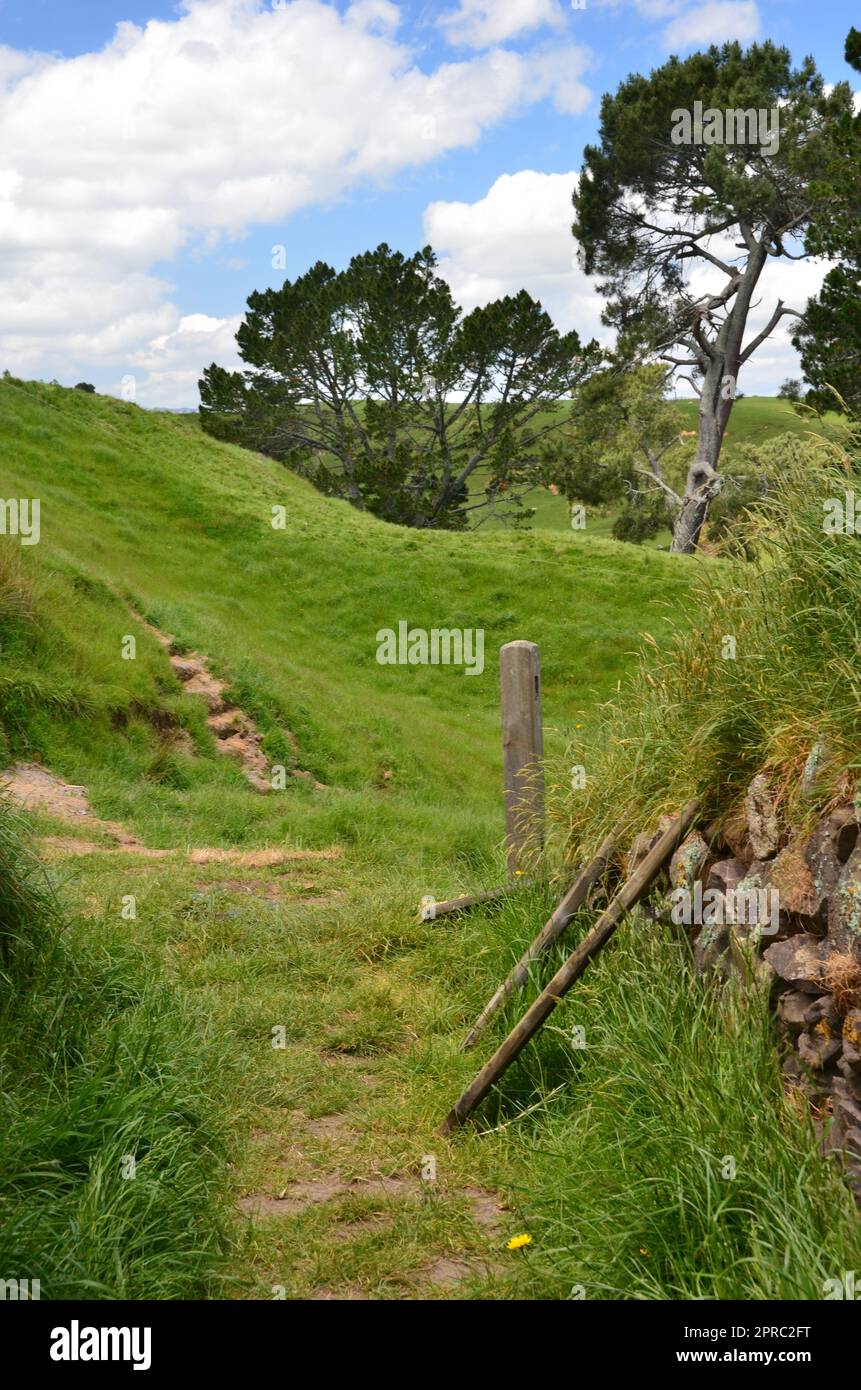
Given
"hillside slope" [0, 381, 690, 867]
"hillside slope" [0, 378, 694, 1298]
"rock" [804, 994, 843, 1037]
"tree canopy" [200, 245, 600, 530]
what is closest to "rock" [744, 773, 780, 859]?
"rock" [804, 994, 843, 1037]

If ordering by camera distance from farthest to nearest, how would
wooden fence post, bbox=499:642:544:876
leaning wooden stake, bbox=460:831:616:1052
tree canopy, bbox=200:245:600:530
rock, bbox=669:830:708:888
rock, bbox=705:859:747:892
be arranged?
tree canopy, bbox=200:245:600:530 < wooden fence post, bbox=499:642:544:876 < leaning wooden stake, bbox=460:831:616:1052 < rock, bbox=669:830:708:888 < rock, bbox=705:859:747:892

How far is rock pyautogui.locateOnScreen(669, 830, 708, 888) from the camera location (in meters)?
4.90

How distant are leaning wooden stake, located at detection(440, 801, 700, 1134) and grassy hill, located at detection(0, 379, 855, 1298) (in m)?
0.18

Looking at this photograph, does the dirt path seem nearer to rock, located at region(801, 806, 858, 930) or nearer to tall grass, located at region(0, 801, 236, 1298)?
tall grass, located at region(0, 801, 236, 1298)

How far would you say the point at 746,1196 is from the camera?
3.62 m

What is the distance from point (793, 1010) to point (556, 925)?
5.55 ft

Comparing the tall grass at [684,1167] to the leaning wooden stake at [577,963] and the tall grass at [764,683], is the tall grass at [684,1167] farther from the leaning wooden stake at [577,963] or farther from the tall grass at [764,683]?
the tall grass at [764,683]

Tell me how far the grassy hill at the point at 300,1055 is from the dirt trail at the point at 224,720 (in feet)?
0.80

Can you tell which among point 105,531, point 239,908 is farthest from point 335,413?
point 239,908

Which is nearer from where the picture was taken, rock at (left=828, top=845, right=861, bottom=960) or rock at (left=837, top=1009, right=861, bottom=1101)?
rock at (left=837, top=1009, right=861, bottom=1101)

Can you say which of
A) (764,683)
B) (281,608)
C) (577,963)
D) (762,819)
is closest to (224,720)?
(281,608)

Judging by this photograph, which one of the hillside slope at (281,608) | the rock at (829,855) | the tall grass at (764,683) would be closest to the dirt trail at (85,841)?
the hillside slope at (281,608)

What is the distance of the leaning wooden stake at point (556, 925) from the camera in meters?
5.50

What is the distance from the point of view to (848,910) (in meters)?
3.82
